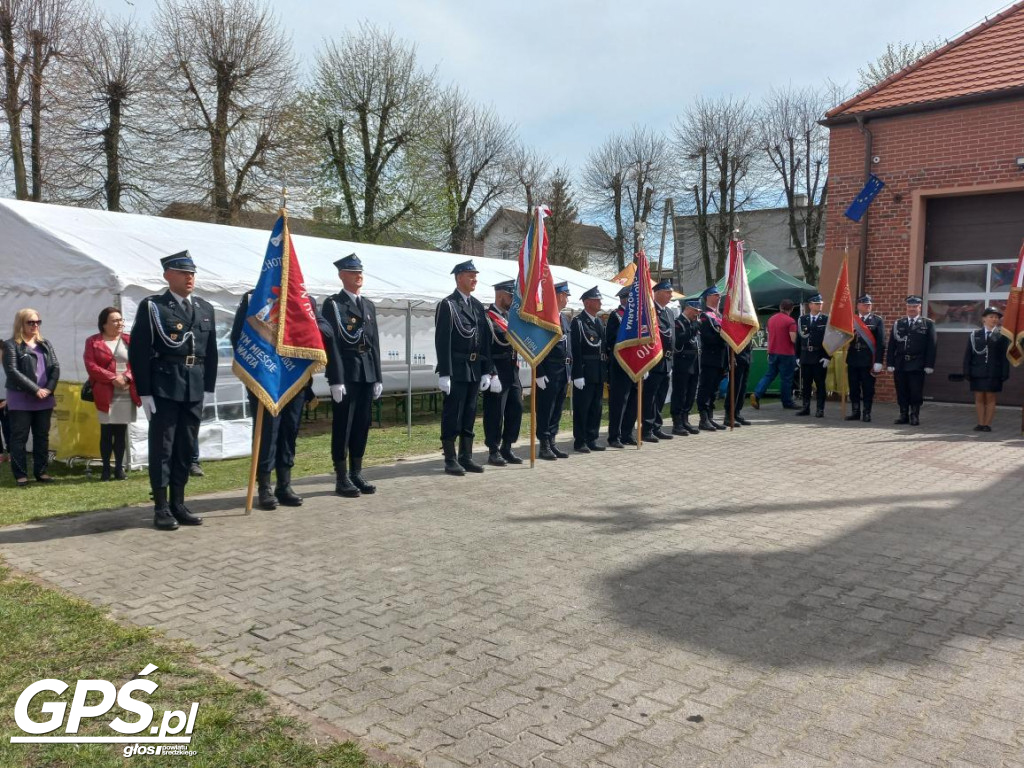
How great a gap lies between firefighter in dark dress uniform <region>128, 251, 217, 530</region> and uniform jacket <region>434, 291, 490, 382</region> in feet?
7.80

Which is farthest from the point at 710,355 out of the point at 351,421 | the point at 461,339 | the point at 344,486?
the point at 344,486

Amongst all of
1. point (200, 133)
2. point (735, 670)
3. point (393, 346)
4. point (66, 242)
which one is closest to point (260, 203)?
point (200, 133)

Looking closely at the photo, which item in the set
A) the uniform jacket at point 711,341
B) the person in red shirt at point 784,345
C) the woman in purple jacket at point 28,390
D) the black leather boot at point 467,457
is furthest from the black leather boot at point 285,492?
the person in red shirt at point 784,345

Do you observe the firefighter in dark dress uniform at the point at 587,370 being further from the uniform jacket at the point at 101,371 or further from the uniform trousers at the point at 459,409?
the uniform jacket at the point at 101,371

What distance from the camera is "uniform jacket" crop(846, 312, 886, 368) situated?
40.6ft

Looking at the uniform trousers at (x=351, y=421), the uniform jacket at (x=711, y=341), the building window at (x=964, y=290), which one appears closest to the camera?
the uniform trousers at (x=351, y=421)

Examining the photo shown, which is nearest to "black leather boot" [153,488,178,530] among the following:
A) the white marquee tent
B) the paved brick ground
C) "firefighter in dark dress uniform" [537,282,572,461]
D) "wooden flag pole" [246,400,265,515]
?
the paved brick ground

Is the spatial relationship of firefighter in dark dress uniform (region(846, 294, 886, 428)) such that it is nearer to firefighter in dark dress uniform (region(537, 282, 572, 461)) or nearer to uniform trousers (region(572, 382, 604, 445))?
uniform trousers (region(572, 382, 604, 445))

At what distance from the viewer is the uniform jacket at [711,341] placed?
1141 cm

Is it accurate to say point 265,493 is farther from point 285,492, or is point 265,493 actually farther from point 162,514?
point 162,514

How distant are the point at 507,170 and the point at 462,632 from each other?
33635mm

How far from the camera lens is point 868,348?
40.5 feet

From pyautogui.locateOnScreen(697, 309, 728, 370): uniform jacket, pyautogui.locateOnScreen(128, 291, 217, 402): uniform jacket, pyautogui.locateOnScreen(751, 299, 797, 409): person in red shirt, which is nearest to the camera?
pyautogui.locateOnScreen(128, 291, 217, 402): uniform jacket

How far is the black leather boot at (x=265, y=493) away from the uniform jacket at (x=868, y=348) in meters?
9.63
